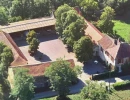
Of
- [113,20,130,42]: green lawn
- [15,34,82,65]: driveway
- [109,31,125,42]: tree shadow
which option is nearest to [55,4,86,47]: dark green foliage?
[15,34,82,65]: driveway

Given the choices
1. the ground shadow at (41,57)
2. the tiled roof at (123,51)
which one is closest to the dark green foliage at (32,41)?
the ground shadow at (41,57)

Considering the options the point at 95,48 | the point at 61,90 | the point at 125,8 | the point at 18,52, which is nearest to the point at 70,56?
the point at 95,48

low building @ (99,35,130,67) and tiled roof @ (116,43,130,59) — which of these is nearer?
tiled roof @ (116,43,130,59)

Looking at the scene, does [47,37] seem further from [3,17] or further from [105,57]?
[105,57]

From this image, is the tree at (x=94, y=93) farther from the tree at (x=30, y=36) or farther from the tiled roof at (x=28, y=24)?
the tiled roof at (x=28, y=24)

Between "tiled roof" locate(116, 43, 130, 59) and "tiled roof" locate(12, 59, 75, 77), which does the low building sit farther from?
"tiled roof" locate(12, 59, 75, 77)

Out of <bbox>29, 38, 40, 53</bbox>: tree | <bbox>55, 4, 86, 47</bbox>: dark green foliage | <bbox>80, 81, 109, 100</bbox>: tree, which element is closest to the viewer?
<bbox>80, 81, 109, 100</bbox>: tree

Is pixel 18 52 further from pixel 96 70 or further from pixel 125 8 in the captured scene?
pixel 125 8
